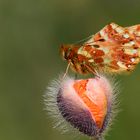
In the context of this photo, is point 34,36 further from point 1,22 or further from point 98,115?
point 98,115

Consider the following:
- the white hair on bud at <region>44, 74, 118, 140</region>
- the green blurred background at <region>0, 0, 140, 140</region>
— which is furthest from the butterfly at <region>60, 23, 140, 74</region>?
the green blurred background at <region>0, 0, 140, 140</region>

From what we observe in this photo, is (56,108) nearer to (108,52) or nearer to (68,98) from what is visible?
(68,98)

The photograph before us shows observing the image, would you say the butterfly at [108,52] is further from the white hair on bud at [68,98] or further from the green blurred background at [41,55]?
the green blurred background at [41,55]

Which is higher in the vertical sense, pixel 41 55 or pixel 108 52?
pixel 108 52

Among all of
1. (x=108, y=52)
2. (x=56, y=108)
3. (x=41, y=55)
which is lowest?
(x=41, y=55)

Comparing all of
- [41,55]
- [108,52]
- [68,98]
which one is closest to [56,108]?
[68,98]

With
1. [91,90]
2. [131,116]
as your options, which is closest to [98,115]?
[91,90]

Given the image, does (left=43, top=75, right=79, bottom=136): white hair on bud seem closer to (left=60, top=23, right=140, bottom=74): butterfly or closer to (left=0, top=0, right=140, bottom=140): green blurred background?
(left=60, top=23, right=140, bottom=74): butterfly

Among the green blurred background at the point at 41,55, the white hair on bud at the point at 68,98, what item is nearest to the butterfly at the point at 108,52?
the white hair on bud at the point at 68,98

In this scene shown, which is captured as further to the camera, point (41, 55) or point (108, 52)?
point (41, 55)
